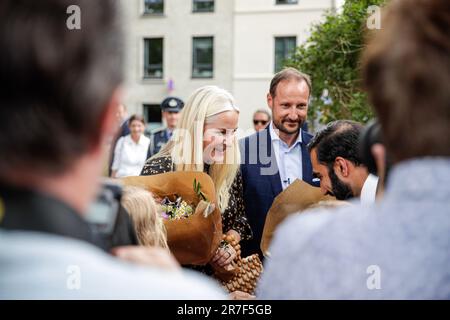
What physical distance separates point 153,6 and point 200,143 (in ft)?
76.2

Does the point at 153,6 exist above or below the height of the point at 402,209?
above

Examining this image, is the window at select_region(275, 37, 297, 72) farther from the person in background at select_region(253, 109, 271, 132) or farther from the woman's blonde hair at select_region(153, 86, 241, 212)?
the woman's blonde hair at select_region(153, 86, 241, 212)

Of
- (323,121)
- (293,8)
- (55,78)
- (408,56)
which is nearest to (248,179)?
(408,56)

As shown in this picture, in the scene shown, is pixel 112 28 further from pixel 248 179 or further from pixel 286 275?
pixel 248 179

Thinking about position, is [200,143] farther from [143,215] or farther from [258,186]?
[143,215]

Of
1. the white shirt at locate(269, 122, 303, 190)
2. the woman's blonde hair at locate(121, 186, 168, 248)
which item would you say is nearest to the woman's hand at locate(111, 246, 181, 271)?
the woman's blonde hair at locate(121, 186, 168, 248)

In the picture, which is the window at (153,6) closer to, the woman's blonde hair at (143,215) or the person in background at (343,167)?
the person in background at (343,167)

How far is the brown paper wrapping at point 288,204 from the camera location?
117 inches

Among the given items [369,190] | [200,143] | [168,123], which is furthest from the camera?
[168,123]

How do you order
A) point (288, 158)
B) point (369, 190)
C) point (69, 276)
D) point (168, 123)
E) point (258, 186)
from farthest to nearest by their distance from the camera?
point (168, 123) < point (288, 158) < point (258, 186) < point (369, 190) < point (69, 276)

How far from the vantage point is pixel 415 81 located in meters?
1.12

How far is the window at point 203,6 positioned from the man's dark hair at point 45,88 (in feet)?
81.0

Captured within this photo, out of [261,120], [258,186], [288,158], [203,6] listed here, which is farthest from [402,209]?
[203,6]

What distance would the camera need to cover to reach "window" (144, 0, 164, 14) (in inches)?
1005
